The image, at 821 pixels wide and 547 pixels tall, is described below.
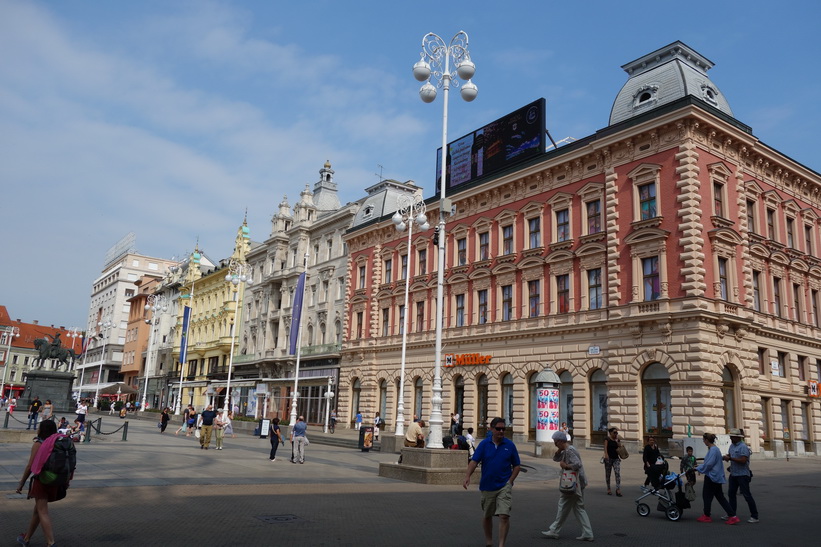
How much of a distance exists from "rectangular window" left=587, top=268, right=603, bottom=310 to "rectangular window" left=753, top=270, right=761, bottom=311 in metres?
7.26

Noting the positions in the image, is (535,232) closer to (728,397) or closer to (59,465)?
(728,397)

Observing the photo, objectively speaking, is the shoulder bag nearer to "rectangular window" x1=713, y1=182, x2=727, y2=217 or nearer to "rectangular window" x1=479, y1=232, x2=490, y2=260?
"rectangular window" x1=713, y1=182, x2=727, y2=217

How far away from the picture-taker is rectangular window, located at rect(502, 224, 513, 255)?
39.2m

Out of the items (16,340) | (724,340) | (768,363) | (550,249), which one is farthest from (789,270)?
(16,340)

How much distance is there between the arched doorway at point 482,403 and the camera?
38781mm

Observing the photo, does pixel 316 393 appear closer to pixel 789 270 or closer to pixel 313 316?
pixel 313 316

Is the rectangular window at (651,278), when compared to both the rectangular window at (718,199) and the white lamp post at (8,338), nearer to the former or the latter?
the rectangular window at (718,199)

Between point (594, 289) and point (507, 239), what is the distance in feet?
24.2

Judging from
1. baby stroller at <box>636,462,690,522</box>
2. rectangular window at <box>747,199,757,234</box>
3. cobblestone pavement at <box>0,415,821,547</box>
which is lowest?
cobblestone pavement at <box>0,415,821,547</box>

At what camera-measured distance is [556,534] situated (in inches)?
412

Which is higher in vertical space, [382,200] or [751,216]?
[382,200]

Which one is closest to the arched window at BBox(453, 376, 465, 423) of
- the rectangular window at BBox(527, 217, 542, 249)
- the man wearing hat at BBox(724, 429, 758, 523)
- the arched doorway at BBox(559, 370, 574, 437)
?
the arched doorway at BBox(559, 370, 574, 437)

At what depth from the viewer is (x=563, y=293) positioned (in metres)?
35.4

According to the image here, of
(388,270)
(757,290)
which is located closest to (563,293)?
(757,290)
